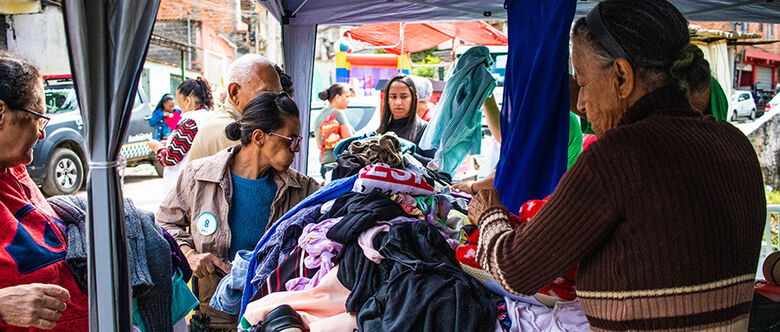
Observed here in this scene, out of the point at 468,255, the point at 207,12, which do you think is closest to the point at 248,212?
the point at 468,255

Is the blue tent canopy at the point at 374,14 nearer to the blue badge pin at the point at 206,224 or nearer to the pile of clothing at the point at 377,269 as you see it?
the blue badge pin at the point at 206,224

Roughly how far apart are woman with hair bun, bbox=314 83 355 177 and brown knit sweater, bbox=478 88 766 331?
5.56m

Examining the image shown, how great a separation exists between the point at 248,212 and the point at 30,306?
1.27 metres

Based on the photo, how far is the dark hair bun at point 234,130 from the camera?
3.03 m

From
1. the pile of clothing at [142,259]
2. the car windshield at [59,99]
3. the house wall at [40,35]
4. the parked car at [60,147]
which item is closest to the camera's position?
the pile of clothing at [142,259]

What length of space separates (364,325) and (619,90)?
1.02 metres

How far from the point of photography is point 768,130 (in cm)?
788

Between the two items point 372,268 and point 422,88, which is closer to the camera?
point 372,268

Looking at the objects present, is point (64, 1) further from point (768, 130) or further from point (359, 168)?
point (768, 130)

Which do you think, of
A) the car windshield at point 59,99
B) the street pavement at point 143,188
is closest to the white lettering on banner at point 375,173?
the street pavement at point 143,188

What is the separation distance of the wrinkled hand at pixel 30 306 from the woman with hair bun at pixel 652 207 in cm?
128

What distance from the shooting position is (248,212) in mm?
2824

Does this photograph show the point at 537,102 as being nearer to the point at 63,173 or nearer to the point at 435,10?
the point at 435,10

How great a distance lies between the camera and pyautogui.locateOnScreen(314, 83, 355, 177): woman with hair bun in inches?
279
